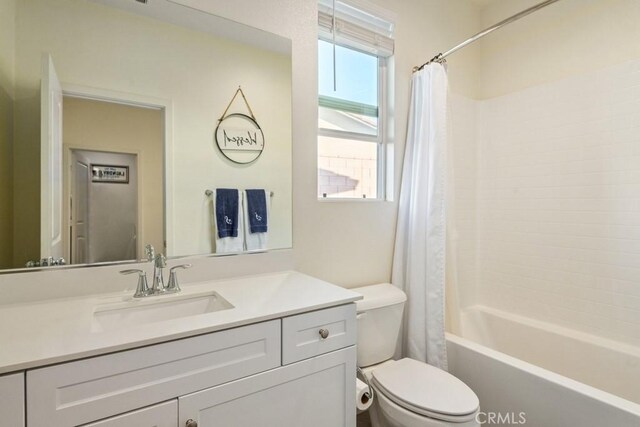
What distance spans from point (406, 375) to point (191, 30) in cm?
183

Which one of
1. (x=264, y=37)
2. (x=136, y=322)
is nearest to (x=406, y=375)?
(x=136, y=322)

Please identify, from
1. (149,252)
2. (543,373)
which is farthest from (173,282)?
(543,373)

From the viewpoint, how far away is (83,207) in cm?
121

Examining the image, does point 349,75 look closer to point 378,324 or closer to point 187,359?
point 378,324

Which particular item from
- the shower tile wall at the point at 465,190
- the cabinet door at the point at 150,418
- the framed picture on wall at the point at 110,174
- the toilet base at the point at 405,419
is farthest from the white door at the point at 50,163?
the shower tile wall at the point at 465,190

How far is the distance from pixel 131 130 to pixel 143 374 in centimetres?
92

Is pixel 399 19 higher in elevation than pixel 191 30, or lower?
higher

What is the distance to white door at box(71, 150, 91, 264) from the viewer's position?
1.20 metres

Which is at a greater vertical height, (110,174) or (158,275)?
(110,174)

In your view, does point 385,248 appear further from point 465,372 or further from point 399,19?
point 399,19

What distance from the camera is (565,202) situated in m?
2.07

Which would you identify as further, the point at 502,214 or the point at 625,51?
the point at 502,214

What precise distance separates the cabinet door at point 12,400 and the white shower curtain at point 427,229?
66.9 inches

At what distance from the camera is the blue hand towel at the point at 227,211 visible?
59.4 inches
